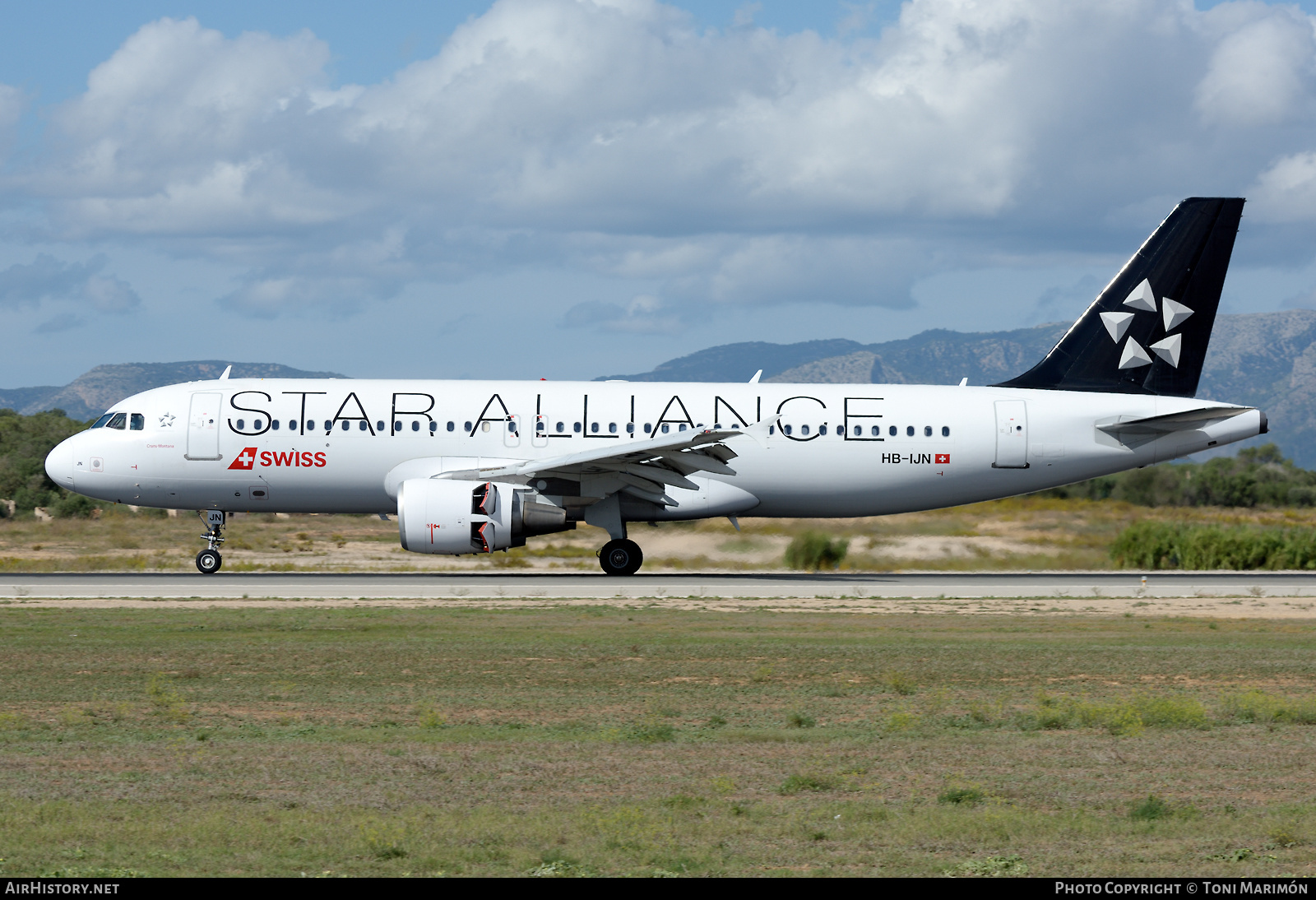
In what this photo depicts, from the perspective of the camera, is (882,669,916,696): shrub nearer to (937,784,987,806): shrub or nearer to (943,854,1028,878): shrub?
(937,784,987,806): shrub

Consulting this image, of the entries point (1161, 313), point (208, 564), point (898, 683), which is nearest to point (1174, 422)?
point (1161, 313)

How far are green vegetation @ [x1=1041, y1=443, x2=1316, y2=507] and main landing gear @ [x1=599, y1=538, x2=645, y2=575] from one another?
47.7 ft

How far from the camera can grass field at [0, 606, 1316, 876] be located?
811cm

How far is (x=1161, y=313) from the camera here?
1208 inches

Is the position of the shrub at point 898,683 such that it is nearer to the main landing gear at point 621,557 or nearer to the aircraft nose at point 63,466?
the main landing gear at point 621,557

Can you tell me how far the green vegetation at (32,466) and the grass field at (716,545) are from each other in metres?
3.53

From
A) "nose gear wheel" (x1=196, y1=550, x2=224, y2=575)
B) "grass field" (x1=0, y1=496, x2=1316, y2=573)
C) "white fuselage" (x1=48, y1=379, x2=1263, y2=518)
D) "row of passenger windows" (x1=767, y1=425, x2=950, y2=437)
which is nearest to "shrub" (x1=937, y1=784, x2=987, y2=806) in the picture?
"white fuselage" (x1=48, y1=379, x2=1263, y2=518)

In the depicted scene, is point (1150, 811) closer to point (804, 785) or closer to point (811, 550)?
point (804, 785)

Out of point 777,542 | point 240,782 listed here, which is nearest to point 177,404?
point 777,542

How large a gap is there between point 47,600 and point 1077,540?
23725 millimetres

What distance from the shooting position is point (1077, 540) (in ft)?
114

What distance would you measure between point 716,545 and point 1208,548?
547 inches
